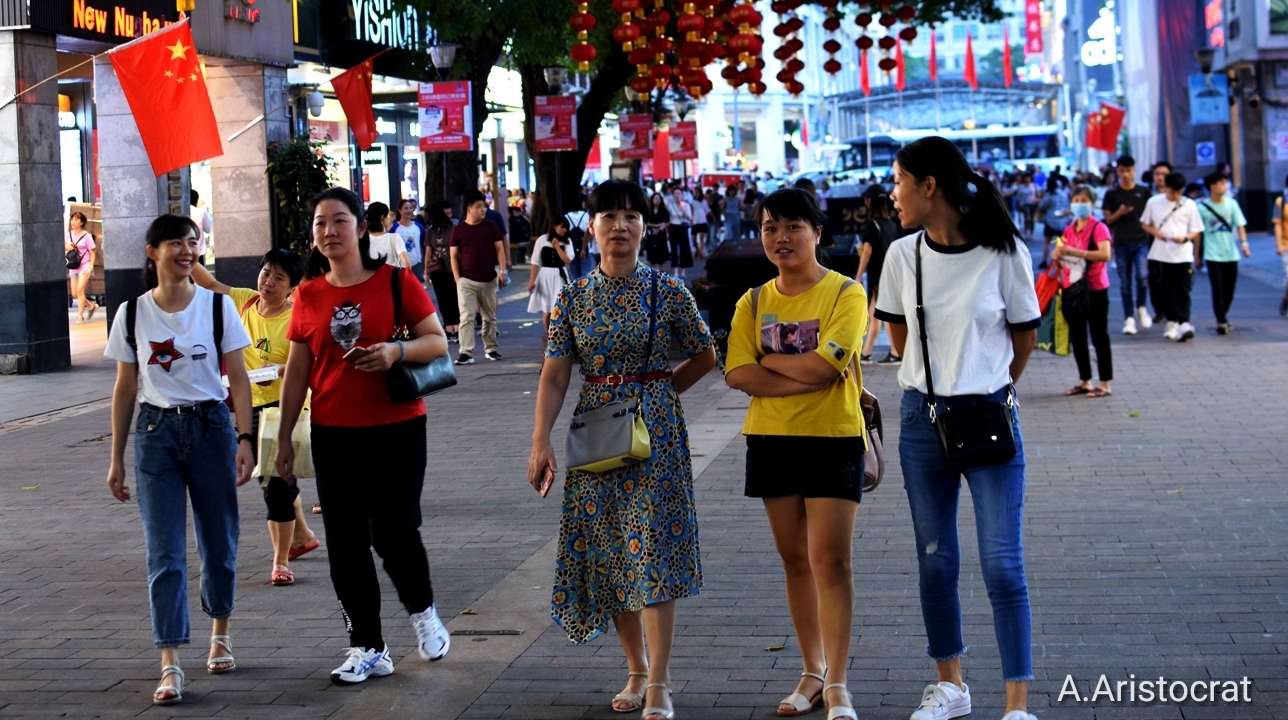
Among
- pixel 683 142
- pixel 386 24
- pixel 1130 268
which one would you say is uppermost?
pixel 386 24

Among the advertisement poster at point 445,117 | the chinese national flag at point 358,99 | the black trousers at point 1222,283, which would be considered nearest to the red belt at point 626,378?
the black trousers at point 1222,283

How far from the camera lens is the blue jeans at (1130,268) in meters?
16.5

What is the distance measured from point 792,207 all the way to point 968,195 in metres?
0.56

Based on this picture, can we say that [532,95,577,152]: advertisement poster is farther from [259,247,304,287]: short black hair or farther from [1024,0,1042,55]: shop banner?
[1024,0,1042,55]: shop banner

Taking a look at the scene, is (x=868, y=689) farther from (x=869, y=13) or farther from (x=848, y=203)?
(x=848, y=203)

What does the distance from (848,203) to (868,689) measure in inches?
821

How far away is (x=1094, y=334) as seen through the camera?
1200cm

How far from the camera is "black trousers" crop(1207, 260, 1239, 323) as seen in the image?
1591cm

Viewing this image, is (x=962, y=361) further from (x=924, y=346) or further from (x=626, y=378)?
(x=626, y=378)

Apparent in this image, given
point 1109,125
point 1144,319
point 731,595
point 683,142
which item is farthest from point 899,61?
point 683,142

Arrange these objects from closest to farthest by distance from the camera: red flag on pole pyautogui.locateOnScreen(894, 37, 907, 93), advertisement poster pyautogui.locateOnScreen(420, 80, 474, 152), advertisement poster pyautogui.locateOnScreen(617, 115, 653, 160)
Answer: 1. red flag on pole pyautogui.locateOnScreen(894, 37, 907, 93)
2. advertisement poster pyautogui.locateOnScreen(420, 80, 474, 152)
3. advertisement poster pyautogui.locateOnScreen(617, 115, 653, 160)

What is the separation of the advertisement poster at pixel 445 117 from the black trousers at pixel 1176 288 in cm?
964

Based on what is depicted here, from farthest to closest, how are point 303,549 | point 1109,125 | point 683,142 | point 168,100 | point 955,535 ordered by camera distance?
point 683,142 < point 1109,125 < point 168,100 < point 303,549 < point 955,535

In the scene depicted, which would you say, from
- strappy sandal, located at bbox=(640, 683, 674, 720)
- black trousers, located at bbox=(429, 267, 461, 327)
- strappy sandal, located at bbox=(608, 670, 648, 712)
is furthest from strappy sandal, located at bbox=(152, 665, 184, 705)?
black trousers, located at bbox=(429, 267, 461, 327)
